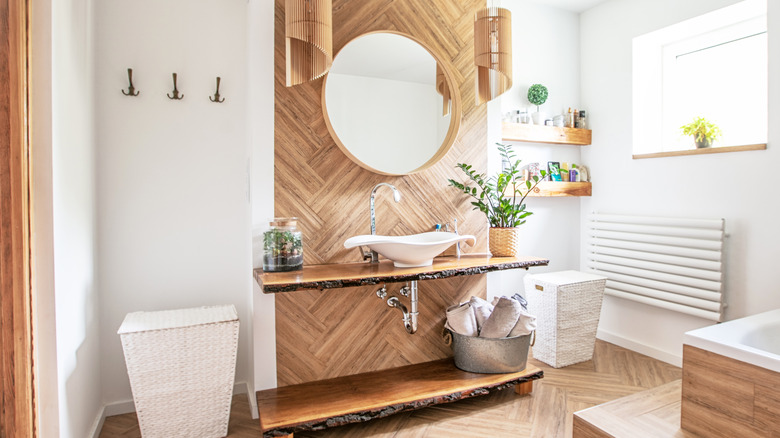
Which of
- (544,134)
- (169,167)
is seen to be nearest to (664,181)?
(544,134)

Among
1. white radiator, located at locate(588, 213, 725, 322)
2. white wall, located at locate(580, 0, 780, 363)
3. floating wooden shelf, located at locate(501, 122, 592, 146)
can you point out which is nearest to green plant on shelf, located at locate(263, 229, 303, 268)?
floating wooden shelf, located at locate(501, 122, 592, 146)

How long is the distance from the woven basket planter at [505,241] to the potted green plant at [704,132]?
1.48m

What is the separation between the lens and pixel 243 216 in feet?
8.51

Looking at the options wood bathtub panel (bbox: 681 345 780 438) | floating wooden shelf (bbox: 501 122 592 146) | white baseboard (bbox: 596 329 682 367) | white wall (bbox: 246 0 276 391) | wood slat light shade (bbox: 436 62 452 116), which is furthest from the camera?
floating wooden shelf (bbox: 501 122 592 146)

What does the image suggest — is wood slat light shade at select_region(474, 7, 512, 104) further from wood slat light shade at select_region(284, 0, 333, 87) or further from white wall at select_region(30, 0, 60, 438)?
white wall at select_region(30, 0, 60, 438)

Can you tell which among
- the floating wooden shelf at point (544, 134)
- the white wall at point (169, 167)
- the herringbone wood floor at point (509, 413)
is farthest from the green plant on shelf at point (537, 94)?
the white wall at point (169, 167)

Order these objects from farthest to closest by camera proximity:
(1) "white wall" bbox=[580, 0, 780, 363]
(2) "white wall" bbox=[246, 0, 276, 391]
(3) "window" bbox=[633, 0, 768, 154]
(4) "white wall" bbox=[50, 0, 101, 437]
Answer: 1. (3) "window" bbox=[633, 0, 768, 154]
2. (1) "white wall" bbox=[580, 0, 780, 363]
3. (2) "white wall" bbox=[246, 0, 276, 391]
4. (4) "white wall" bbox=[50, 0, 101, 437]

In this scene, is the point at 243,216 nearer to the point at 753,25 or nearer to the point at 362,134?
the point at 362,134

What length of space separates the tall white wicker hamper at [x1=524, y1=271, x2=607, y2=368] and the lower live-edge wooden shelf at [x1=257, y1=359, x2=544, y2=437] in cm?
49

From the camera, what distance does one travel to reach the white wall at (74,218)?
165cm

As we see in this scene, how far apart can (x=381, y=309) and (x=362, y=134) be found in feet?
3.32

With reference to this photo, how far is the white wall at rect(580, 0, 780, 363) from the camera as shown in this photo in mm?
2572

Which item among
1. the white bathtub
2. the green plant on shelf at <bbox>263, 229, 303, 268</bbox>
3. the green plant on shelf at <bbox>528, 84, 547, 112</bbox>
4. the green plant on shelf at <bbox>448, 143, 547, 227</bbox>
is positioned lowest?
the white bathtub

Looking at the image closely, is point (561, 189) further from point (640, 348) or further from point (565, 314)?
point (640, 348)
